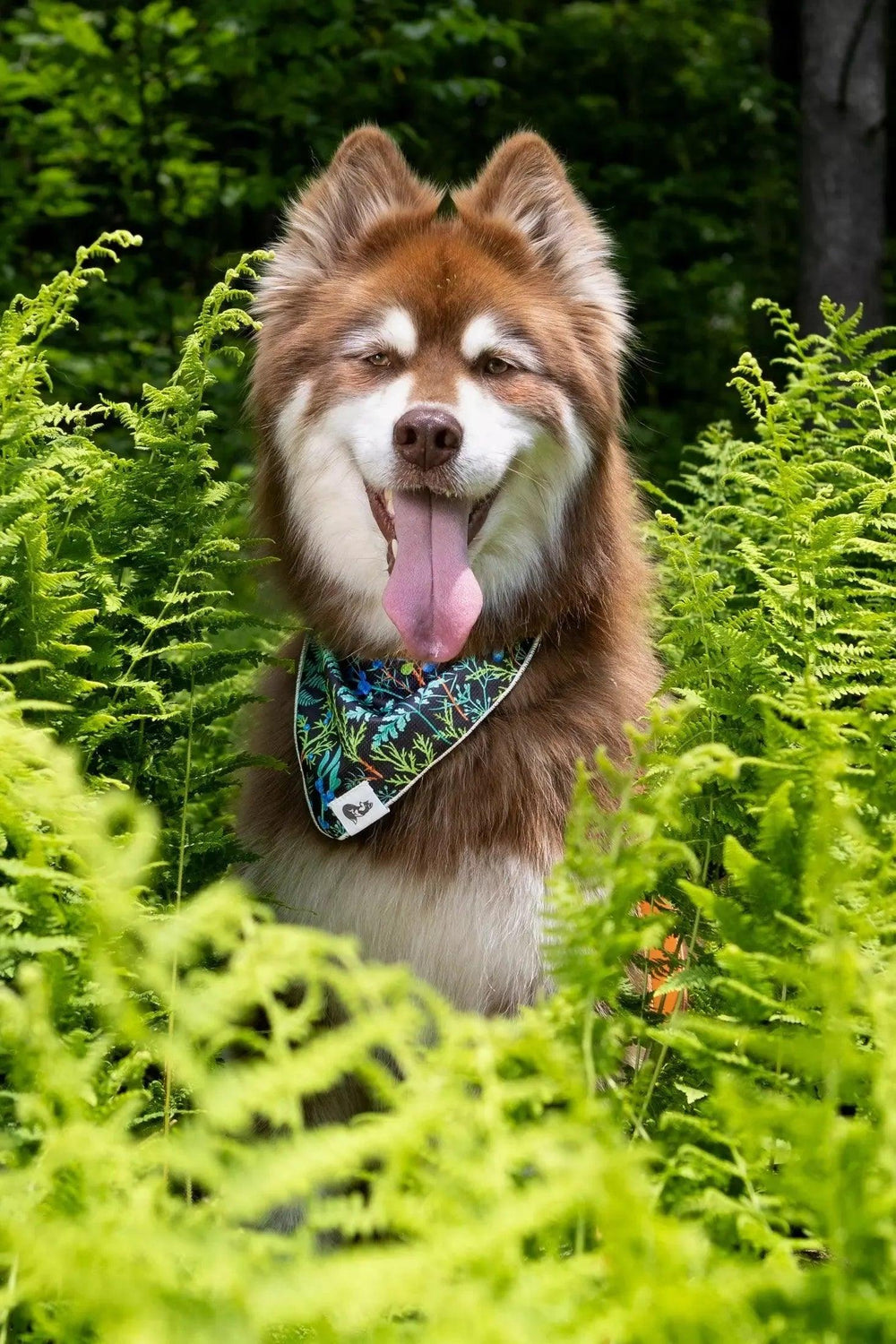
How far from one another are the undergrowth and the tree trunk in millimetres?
5237

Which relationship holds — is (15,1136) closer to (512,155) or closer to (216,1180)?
(216,1180)

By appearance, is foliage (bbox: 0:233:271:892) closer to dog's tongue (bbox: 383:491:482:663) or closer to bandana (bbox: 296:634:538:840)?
bandana (bbox: 296:634:538:840)

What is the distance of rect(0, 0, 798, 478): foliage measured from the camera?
7.57 metres

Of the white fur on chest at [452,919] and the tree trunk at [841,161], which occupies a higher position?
the tree trunk at [841,161]

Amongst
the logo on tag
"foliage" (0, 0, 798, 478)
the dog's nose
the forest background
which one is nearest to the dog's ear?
the dog's nose

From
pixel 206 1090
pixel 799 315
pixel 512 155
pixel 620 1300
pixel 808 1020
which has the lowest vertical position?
pixel 799 315

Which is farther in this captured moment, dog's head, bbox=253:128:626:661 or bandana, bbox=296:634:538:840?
dog's head, bbox=253:128:626:661

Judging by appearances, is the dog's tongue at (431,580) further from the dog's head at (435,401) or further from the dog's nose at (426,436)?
the dog's nose at (426,436)

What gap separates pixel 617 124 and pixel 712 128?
754 mm

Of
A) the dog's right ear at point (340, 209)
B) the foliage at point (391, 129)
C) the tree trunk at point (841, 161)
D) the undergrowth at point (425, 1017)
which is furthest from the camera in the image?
the tree trunk at point (841, 161)

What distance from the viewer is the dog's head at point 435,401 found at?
10.5 feet

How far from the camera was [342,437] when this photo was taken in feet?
10.9

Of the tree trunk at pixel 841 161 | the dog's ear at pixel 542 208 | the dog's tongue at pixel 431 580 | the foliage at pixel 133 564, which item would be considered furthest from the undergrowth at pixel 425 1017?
the tree trunk at pixel 841 161

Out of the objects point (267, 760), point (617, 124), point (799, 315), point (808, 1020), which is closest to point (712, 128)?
point (617, 124)
